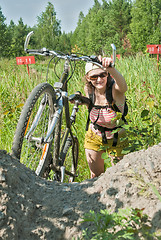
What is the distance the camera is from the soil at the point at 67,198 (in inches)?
44.3

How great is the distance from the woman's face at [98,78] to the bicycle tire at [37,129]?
574mm

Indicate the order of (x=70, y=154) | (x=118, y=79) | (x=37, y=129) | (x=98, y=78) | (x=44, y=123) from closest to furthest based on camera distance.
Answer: (x=37, y=129) → (x=44, y=123) → (x=118, y=79) → (x=98, y=78) → (x=70, y=154)

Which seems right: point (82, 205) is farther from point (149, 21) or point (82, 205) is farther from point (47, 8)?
point (47, 8)

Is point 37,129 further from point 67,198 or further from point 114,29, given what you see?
point 114,29

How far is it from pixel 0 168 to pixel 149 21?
49.6 ft

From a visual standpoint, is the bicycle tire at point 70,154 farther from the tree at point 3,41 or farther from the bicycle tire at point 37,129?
the tree at point 3,41

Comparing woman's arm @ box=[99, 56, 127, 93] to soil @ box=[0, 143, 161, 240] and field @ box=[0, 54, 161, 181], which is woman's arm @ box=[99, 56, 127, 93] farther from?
soil @ box=[0, 143, 161, 240]

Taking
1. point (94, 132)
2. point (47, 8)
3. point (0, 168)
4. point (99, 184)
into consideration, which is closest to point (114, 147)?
point (94, 132)

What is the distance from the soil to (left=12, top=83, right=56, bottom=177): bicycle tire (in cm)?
28

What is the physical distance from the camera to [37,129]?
6.82 feet

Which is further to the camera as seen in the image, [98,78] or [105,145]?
[105,145]

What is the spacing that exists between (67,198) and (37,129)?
2.80 ft

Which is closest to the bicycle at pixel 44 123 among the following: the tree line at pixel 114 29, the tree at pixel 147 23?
the tree line at pixel 114 29

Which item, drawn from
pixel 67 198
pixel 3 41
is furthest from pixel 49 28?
pixel 67 198
